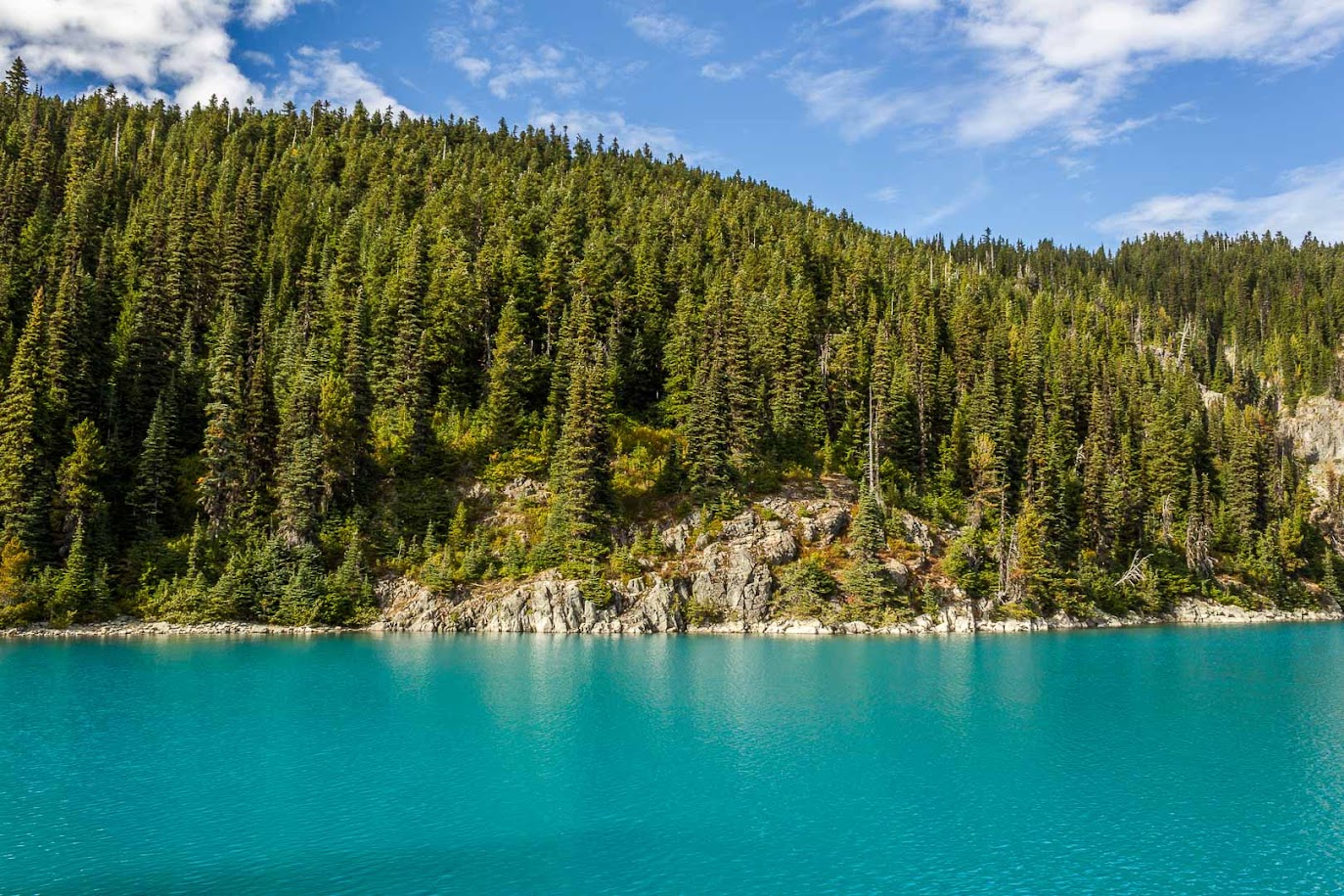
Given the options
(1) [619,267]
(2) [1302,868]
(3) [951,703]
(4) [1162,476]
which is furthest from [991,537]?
(2) [1302,868]

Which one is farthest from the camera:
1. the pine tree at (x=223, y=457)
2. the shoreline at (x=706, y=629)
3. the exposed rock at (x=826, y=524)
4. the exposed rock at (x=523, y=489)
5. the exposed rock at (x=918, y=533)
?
the exposed rock at (x=918, y=533)

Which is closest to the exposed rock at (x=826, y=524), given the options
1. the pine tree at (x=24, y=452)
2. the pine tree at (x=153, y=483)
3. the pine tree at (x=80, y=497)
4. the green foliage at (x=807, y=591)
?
the green foliage at (x=807, y=591)

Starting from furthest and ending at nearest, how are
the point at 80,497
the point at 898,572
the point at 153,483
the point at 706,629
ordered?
the point at 898,572
the point at 153,483
the point at 706,629
the point at 80,497

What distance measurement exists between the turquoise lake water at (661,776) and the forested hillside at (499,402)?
2159 centimetres

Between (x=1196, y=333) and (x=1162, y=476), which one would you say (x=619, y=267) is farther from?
(x=1196, y=333)

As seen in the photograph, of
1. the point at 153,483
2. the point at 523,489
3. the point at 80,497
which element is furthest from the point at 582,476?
the point at 80,497

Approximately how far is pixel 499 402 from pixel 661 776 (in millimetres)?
63805

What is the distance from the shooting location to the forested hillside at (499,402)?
267ft

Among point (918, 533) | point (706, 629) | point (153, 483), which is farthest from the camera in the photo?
point (918, 533)

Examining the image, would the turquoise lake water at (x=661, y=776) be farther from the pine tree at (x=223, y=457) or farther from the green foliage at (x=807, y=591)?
the pine tree at (x=223, y=457)

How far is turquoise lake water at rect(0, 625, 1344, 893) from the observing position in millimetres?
25250

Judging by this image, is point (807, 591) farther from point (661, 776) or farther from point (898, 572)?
point (661, 776)

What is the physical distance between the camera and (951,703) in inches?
1917

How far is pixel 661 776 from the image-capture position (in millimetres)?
34781
